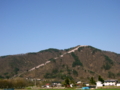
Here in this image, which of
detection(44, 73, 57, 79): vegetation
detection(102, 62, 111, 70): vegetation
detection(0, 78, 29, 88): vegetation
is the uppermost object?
detection(102, 62, 111, 70): vegetation

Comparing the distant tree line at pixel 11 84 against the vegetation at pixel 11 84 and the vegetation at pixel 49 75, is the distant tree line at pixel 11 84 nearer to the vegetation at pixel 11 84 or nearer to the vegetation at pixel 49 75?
the vegetation at pixel 11 84

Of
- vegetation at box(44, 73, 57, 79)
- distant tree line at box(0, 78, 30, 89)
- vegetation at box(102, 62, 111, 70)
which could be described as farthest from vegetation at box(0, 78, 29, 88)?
vegetation at box(102, 62, 111, 70)

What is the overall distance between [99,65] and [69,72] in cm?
3749

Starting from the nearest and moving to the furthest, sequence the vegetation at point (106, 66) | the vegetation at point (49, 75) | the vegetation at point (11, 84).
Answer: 1. the vegetation at point (11, 84)
2. the vegetation at point (49, 75)
3. the vegetation at point (106, 66)

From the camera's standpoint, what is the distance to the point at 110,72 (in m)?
177

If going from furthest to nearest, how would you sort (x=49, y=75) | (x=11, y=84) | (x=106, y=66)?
1. (x=106, y=66)
2. (x=49, y=75)
3. (x=11, y=84)

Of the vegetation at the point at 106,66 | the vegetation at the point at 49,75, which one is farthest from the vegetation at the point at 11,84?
the vegetation at the point at 106,66

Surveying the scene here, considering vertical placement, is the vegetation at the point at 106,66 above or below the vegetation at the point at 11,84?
above

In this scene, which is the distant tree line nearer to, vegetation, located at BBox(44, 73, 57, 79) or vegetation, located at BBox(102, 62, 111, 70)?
vegetation, located at BBox(44, 73, 57, 79)

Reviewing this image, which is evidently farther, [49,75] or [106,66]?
[106,66]

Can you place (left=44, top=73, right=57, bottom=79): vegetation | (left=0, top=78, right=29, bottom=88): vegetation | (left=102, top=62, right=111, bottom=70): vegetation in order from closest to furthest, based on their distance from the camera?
(left=0, top=78, right=29, bottom=88): vegetation → (left=44, top=73, right=57, bottom=79): vegetation → (left=102, top=62, right=111, bottom=70): vegetation

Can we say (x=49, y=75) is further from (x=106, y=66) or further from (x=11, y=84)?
(x=11, y=84)

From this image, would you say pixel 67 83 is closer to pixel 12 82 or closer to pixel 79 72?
pixel 12 82

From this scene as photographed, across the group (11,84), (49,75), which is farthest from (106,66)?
(11,84)
